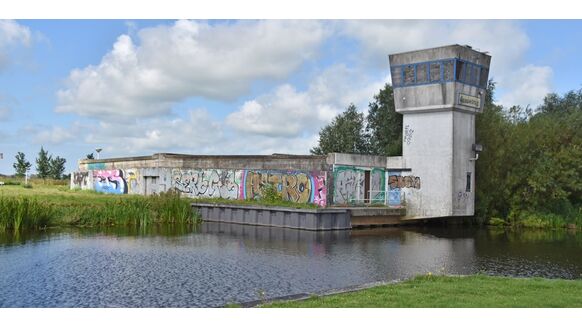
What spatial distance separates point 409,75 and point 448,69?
2.73 metres

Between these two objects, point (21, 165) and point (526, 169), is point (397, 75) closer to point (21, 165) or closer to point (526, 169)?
point (526, 169)

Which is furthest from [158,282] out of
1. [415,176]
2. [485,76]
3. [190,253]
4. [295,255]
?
[485,76]

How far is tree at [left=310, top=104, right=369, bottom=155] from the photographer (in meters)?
57.0

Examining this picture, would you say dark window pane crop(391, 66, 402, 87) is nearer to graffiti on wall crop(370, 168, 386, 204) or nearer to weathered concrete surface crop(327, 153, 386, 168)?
weathered concrete surface crop(327, 153, 386, 168)

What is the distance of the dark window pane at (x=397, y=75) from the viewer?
3766 centimetres

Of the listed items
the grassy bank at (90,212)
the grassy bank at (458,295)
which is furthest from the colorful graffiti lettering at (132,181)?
the grassy bank at (458,295)

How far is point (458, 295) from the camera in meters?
11.9

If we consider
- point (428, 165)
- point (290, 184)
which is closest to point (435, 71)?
point (428, 165)

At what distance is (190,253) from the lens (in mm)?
22062

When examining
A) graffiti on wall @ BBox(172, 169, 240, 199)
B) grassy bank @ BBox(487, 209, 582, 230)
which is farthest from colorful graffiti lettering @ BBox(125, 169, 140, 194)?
grassy bank @ BBox(487, 209, 582, 230)

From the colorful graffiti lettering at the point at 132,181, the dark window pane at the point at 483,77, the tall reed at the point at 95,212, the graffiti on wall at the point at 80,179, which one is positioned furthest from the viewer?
the graffiti on wall at the point at 80,179

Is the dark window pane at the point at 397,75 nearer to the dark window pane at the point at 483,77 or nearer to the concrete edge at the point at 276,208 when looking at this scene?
the dark window pane at the point at 483,77

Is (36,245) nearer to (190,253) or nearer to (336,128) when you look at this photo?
(190,253)

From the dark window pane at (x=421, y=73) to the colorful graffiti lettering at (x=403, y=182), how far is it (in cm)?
632
